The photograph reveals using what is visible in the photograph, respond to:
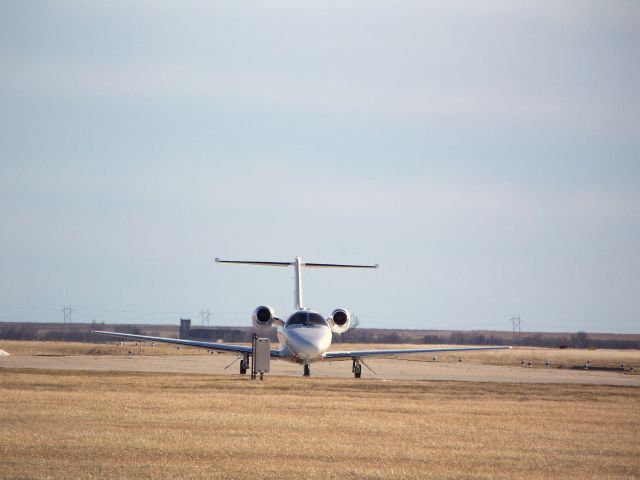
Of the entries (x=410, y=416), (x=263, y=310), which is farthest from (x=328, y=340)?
(x=410, y=416)

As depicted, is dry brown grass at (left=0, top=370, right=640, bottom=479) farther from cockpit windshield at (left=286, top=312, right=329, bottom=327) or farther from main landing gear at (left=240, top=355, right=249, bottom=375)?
main landing gear at (left=240, top=355, right=249, bottom=375)

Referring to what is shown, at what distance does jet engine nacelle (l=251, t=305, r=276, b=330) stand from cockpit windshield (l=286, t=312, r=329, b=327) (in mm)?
2828

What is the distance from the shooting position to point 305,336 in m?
41.2

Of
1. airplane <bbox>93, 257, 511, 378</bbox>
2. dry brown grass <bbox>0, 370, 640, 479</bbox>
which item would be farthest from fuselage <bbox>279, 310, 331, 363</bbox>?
dry brown grass <bbox>0, 370, 640, 479</bbox>

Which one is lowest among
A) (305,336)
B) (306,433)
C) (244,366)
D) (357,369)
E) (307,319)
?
(306,433)

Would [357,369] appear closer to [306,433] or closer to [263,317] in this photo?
[263,317]

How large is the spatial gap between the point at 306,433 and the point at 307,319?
79.9 ft

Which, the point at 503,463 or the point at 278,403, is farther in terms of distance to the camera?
the point at 278,403

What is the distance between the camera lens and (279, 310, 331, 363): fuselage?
41.1m

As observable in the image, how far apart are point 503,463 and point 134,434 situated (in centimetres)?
641

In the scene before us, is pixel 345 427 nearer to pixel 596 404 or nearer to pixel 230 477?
pixel 230 477

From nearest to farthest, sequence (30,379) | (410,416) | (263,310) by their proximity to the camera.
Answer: (410,416) < (30,379) < (263,310)

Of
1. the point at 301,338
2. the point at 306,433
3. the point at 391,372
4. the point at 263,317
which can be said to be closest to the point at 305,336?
the point at 301,338

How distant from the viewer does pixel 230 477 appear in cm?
1289
